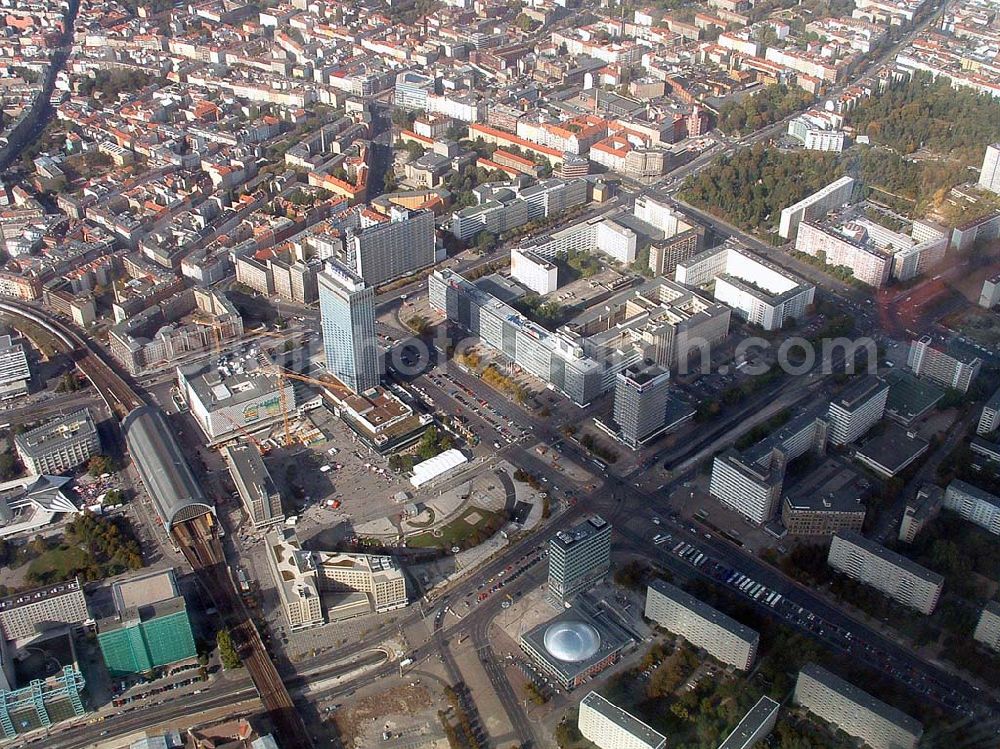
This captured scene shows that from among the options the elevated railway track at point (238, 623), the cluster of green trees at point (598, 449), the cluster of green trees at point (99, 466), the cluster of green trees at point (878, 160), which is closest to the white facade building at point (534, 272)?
the cluster of green trees at point (598, 449)

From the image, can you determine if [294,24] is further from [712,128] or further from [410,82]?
[712,128]

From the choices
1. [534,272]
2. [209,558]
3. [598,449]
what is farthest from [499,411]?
[209,558]

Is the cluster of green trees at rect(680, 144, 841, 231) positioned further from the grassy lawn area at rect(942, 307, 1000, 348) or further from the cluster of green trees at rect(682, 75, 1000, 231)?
the grassy lawn area at rect(942, 307, 1000, 348)

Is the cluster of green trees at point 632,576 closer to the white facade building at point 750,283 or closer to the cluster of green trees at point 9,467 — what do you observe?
the white facade building at point 750,283

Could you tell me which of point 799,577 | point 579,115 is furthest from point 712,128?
point 799,577

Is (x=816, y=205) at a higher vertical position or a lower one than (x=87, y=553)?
higher

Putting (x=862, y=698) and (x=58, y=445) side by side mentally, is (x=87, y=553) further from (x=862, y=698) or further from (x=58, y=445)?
(x=862, y=698)

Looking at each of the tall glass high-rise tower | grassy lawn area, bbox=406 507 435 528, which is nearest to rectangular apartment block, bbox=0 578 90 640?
grassy lawn area, bbox=406 507 435 528

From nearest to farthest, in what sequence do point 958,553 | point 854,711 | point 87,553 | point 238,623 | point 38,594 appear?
point 854,711, point 38,594, point 238,623, point 958,553, point 87,553
